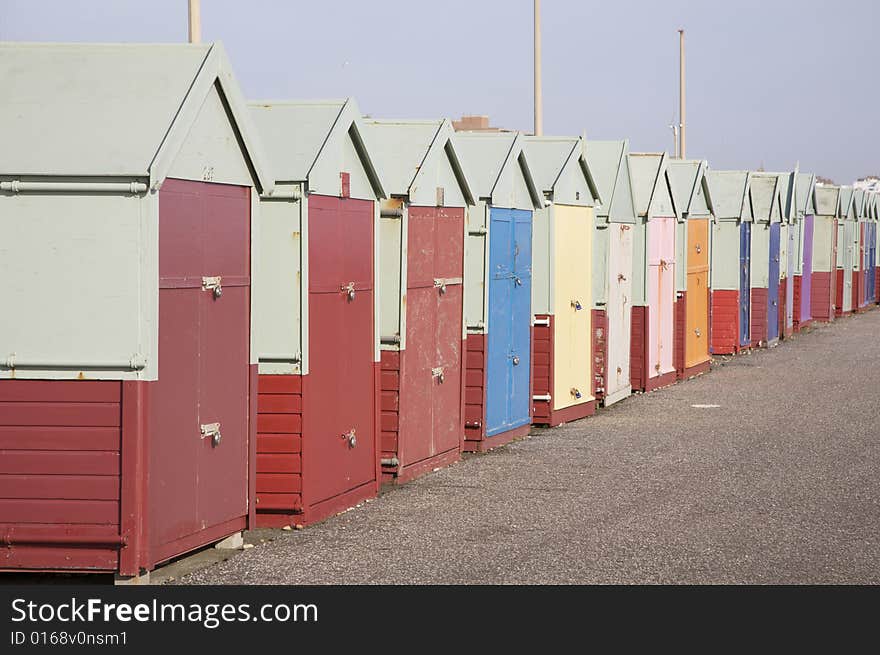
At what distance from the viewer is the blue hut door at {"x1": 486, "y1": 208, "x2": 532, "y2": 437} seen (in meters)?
14.8

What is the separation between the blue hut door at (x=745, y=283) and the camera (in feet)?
89.3

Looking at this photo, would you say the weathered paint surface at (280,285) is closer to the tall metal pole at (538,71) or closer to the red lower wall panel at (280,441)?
the red lower wall panel at (280,441)

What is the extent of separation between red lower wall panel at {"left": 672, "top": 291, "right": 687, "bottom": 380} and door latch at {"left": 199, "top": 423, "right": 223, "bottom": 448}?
14.3 metres

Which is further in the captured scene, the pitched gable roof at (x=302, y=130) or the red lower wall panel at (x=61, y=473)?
the pitched gable roof at (x=302, y=130)

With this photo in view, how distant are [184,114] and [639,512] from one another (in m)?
4.68

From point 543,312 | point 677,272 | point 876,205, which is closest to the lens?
point 543,312

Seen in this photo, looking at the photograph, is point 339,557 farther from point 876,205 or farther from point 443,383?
point 876,205

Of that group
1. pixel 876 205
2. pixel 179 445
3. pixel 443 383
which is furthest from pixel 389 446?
pixel 876 205

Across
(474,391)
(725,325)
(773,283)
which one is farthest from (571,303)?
(773,283)

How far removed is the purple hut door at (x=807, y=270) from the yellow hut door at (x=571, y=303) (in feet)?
59.6

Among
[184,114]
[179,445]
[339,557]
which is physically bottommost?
[339,557]

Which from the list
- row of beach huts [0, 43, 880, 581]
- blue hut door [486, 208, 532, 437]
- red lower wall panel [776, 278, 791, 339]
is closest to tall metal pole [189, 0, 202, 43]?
row of beach huts [0, 43, 880, 581]

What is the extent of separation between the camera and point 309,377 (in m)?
10.1

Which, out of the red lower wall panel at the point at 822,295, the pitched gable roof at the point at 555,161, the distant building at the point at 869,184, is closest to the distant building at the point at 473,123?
the pitched gable roof at the point at 555,161
